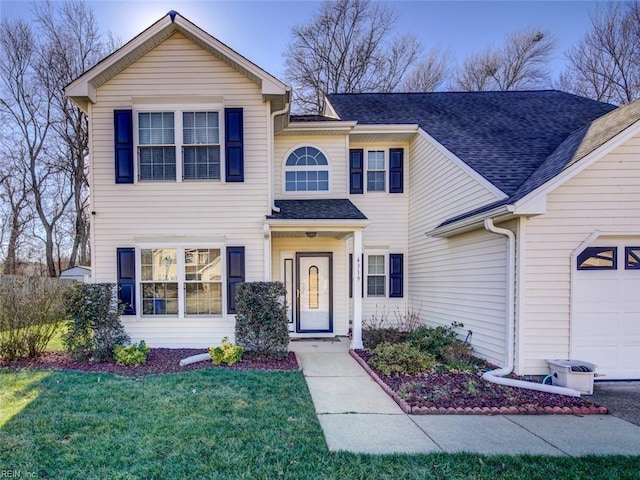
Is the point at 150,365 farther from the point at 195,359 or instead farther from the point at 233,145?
the point at 233,145

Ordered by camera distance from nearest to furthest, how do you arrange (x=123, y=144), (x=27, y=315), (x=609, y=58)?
(x=27, y=315), (x=123, y=144), (x=609, y=58)

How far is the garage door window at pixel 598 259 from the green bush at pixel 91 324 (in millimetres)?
8177

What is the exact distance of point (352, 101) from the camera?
10.9 metres

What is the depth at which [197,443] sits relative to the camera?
3332 mm

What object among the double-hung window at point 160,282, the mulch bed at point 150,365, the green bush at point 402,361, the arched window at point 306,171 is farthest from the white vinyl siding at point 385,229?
the double-hung window at point 160,282

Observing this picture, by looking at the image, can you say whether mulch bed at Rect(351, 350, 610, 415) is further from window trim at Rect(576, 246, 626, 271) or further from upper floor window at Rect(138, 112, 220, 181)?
upper floor window at Rect(138, 112, 220, 181)

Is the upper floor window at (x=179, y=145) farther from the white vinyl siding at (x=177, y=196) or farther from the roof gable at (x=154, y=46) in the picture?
the roof gable at (x=154, y=46)

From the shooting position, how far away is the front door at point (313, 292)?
8992 millimetres

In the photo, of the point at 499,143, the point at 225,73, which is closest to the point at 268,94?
the point at 225,73

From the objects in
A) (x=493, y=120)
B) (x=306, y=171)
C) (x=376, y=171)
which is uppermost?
(x=493, y=120)

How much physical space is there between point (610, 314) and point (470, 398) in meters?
2.81

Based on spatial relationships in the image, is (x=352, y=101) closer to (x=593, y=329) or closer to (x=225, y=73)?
(x=225, y=73)

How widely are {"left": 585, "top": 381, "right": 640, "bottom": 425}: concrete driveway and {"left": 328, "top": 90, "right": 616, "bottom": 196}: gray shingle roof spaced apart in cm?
320

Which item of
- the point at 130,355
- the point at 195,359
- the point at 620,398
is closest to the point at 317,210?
the point at 195,359
